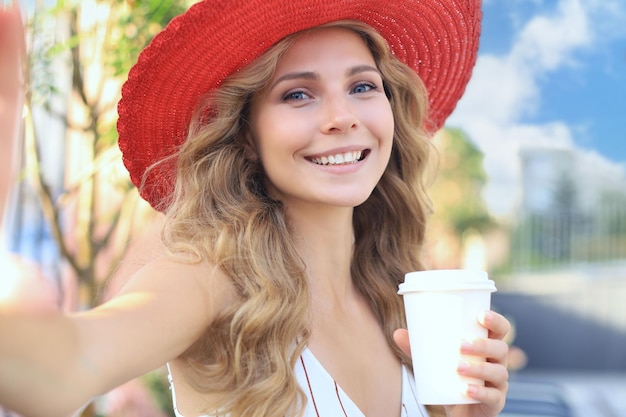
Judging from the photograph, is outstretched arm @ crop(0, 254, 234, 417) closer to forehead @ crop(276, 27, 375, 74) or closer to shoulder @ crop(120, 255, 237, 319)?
shoulder @ crop(120, 255, 237, 319)

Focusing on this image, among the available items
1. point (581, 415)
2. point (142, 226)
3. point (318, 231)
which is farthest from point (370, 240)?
point (581, 415)

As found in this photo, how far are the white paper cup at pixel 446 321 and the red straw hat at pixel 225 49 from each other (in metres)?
0.74

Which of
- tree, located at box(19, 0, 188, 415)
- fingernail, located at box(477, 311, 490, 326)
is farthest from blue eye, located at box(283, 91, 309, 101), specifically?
tree, located at box(19, 0, 188, 415)

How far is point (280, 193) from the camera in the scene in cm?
220

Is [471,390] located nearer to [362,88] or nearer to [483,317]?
[483,317]

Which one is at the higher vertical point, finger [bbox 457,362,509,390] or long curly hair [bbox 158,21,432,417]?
long curly hair [bbox 158,21,432,417]

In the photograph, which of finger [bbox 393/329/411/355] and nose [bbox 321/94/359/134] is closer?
finger [bbox 393/329/411/355]

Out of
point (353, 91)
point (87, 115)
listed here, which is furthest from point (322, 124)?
point (87, 115)

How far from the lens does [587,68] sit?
5023 millimetres

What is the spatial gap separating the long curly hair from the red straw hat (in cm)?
5

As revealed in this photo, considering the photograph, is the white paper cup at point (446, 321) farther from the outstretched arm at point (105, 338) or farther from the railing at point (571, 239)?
the railing at point (571, 239)

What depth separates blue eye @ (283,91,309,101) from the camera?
2.06 metres

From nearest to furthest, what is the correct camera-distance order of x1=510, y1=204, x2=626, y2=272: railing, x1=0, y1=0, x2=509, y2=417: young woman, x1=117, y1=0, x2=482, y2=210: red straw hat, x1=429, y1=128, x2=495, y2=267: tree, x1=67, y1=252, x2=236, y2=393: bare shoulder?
x1=67, y1=252, x2=236, y2=393: bare shoulder, x1=0, y1=0, x2=509, y2=417: young woman, x1=117, y1=0, x2=482, y2=210: red straw hat, x1=510, y1=204, x2=626, y2=272: railing, x1=429, y1=128, x2=495, y2=267: tree

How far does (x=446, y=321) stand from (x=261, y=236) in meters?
0.59
